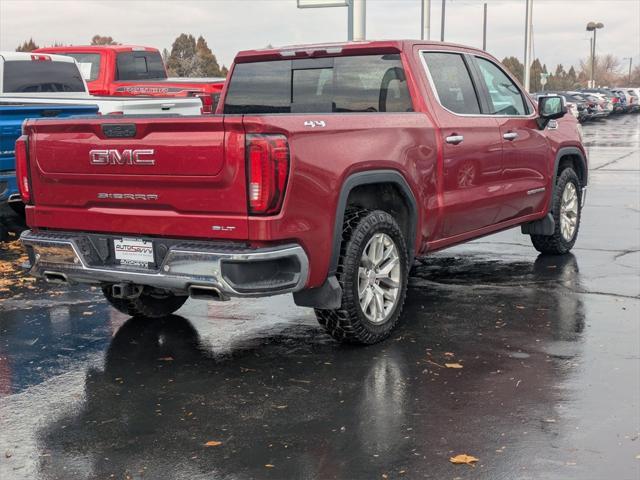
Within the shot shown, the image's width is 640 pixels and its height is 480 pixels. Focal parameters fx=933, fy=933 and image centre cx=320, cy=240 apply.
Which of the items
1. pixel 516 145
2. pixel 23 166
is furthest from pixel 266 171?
pixel 516 145

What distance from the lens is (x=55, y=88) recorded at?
13.4 m

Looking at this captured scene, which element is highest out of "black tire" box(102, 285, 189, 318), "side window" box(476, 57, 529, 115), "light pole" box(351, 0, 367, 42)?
"light pole" box(351, 0, 367, 42)

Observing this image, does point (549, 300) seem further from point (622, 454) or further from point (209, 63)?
point (209, 63)

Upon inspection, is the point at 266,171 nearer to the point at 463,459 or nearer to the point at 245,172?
the point at 245,172

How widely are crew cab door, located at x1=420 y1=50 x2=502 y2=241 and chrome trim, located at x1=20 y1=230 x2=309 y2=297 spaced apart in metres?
1.87

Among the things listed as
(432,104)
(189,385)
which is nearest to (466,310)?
(432,104)

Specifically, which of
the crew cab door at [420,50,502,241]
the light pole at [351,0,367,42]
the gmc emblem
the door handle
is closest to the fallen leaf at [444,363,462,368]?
the crew cab door at [420,50,502,241]

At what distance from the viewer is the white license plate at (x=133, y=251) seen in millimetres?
5406

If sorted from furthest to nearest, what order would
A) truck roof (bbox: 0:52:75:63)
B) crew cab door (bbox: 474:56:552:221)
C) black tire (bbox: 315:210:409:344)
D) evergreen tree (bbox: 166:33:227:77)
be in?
evergreen tree (bbox: 166:33:227:77), truck roof (bbox: 0:52:75:63), crew cab door (bbox: 474:56:552:221), black tire (bbox: 315:210:409:344)

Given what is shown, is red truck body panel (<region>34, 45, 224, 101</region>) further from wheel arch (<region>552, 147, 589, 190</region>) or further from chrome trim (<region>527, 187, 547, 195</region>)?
chrome trim (<region>527, 187, 547, 195</region>)

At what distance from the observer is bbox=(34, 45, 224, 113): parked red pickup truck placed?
16422 millimetres

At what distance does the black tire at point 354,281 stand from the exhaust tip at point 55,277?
1.58m

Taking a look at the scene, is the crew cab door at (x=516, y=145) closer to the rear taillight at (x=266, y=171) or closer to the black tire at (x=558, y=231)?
the black tire at (x=558, y=231)

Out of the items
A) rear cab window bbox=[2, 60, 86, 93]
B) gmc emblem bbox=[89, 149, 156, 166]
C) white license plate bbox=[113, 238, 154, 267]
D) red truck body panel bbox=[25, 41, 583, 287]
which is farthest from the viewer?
rear cab window bbox=[2, 60, 86, 93]
